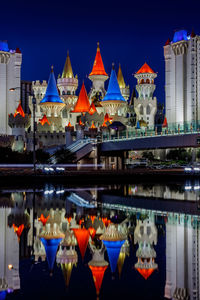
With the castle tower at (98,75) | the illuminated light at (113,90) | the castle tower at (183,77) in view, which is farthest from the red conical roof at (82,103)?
the castle tower at (183,77)

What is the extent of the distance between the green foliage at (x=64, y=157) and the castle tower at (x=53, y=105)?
76.2 feet

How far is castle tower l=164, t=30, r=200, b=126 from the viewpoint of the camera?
71875 mm

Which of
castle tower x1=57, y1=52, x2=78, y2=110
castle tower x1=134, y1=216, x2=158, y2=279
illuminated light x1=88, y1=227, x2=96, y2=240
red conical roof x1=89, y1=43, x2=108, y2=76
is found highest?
red conical roof x1=89, y1=43, x2=108, y2=76

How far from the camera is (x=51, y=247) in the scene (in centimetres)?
845

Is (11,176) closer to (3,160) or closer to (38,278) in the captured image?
(3,160)

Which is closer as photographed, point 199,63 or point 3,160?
point 3,160

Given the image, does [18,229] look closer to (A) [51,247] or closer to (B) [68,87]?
(A) [51,247]

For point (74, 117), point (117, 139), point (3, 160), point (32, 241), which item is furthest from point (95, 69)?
point (32, 241)

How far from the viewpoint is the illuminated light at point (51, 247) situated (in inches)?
294

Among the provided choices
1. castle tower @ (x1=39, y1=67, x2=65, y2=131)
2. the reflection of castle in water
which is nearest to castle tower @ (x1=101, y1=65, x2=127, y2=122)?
castle tower @ (x1=39, y1=67, x2=65, y2=131)

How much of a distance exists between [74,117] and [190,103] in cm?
1918

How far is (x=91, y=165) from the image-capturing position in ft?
153

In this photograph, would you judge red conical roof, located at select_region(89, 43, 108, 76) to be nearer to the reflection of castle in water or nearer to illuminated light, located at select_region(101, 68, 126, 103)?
illuminated light, located at select_region(101, 68, 126, 103)

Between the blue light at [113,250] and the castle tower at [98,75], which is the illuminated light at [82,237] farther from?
the castle tower at [98,75]
